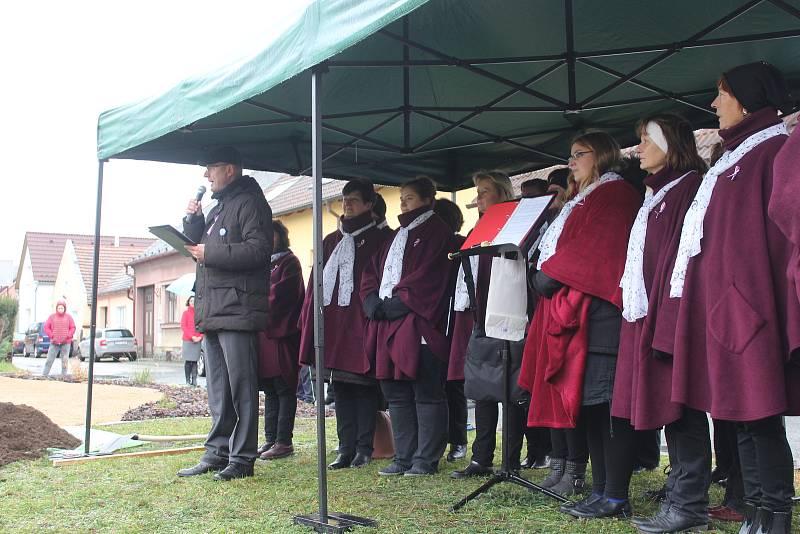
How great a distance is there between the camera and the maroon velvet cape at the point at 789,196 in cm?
276

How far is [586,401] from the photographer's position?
160 inches

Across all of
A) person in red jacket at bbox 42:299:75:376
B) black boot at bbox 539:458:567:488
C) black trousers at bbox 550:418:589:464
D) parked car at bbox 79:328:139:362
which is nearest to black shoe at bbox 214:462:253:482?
black boot at bbox 539:458:567:488

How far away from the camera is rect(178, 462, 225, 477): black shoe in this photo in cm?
566

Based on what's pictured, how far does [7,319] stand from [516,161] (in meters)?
26.5

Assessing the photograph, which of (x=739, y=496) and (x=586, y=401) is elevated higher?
(x=586, y=401)

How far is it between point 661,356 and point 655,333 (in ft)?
0.34

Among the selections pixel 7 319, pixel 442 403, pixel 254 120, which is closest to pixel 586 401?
pixel 442 403

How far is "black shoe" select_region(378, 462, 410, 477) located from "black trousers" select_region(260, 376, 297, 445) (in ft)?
4.54

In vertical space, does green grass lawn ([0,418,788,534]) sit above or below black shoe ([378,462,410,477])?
below

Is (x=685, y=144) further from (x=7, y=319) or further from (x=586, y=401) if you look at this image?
(x=7, y=319)

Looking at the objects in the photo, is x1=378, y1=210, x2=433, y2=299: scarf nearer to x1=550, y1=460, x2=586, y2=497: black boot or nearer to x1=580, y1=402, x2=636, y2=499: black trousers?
x1=550, y1=460, x2=586, y2=497: black boot

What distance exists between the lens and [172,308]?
36.7 metres

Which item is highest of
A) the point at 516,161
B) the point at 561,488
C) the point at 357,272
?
the point at 516,161

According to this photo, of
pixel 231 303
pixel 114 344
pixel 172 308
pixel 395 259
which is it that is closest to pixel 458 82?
pixel 395 259
